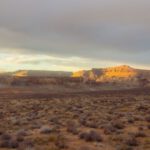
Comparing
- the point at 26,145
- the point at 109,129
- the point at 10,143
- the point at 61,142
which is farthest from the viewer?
the point at 109,129

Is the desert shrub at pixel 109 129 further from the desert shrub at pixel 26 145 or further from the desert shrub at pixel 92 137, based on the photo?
the desert shrub at pixel 26 145

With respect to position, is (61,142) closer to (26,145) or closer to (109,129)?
(26,145)

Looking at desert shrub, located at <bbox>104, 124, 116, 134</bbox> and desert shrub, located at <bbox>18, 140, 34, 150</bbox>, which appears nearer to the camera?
desert shrub, located at <bbox>18, 140, 34, 150</bbox>

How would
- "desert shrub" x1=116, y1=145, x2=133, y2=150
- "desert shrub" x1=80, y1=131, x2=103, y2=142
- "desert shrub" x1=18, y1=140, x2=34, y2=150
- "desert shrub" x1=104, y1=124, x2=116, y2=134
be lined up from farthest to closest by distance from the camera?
"desert shrub" x1=104, y1=124, x2=116, y2=134 → "desert shrub" x1=80, y1=131, x2=103, y2=142 → "desert shrub" x1=116, y1=145, x2=133, y2=150 → "desert shrub" x1=18, y1=140, x2=34, y2=150

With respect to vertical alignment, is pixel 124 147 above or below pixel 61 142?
above

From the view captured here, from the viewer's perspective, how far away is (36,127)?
23562 mm

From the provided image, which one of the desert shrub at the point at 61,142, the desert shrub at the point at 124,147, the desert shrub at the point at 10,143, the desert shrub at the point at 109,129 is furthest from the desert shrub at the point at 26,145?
the desert shrub at the point at 109,129

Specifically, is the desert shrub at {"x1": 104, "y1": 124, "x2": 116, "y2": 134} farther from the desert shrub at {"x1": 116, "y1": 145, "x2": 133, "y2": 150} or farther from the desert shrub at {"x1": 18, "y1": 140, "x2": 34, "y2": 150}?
the desert shrub at {"x1": 18, "y1": 140, "x2": 34, "y2": 150}

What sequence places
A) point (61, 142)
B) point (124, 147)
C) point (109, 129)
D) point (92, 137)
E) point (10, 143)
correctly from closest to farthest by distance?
point (124, 147) < point (10, 143) < point (61, 142) < point (92, 137) < point (109, 129)

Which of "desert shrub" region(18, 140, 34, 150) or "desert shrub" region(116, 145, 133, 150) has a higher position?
"desert shrub" region(116, 145, 133, 150)

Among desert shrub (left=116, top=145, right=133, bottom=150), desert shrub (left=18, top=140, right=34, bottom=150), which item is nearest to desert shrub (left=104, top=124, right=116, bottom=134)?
desert shrub (left=116, top=145, right=133, bottom=150)

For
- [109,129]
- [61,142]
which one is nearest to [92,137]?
[61,142]

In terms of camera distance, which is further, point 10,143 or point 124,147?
point 10,143

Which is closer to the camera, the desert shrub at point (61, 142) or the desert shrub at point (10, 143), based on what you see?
the desert shrub at point (10, 143)
